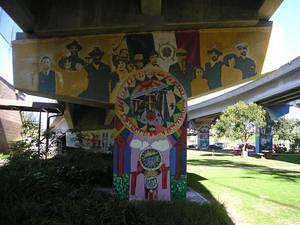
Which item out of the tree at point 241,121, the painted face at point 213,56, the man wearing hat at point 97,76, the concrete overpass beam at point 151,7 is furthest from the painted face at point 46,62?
the tree at point 241,121

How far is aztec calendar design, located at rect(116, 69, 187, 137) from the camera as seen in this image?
39.9 feet

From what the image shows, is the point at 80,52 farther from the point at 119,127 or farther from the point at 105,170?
the point at 105,170

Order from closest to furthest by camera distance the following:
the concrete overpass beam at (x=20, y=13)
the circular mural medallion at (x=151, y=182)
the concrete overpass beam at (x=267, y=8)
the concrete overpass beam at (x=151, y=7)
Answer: the concrete overpass beam at (x=20, y=13), the concrete overpass beam at (x=151, y=7), the concrete overpass beam at (x=267, y=8), the circular mural medallion at (x=151, y=182)

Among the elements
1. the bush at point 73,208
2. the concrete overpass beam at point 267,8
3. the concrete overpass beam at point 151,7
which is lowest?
the bush at point 73,208

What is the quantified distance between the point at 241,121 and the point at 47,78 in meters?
37.5

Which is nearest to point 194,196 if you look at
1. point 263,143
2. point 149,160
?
point 149,160

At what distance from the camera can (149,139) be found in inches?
478

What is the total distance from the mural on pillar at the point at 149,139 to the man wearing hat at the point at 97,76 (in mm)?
705

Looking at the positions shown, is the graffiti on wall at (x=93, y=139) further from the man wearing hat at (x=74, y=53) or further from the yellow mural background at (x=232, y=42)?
the yellow mural background at (x=232, y=42)

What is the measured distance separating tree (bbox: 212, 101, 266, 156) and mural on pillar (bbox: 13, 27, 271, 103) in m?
34.5

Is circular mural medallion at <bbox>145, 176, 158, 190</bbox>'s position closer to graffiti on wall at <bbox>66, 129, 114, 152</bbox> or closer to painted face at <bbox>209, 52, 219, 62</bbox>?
painted face at <bbox>209, 52, 219, 62</bbox>

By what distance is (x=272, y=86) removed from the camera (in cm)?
4744

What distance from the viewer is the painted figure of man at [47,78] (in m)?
12.8

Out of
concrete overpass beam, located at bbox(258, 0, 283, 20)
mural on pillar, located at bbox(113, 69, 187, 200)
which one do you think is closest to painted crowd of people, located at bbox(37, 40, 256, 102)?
mural on pillar, located at bbox(113, 69, 187, 200)
